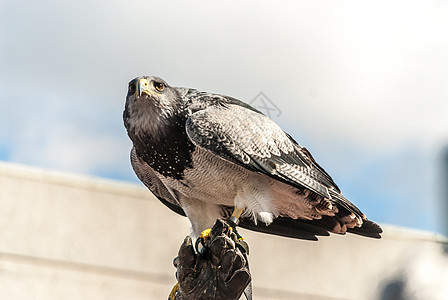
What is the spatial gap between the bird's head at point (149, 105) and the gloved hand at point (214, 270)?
0.94 metres

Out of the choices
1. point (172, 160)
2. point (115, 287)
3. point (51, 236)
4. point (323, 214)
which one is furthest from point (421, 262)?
point (172, 160)

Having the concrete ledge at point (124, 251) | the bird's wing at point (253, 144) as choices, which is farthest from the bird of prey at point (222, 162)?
the concrete ledge at point (124, 251)

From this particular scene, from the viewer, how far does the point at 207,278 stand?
6062 millimetres

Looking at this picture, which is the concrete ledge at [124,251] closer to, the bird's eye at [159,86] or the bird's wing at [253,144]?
the bird's wing at [253,144]

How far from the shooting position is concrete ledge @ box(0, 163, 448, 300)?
54.2ft

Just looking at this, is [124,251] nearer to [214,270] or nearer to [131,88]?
[131,88]

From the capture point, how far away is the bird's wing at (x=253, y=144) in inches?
249

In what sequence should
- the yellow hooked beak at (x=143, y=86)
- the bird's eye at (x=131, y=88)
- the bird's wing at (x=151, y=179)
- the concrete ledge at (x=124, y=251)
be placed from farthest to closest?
the concrete ledge at (x=124, y=251) < the bird's wing at (x=151, y=179) < the bird's eye at (x=131, y=88) < the yellow hooked beak at (x=143, y=86)

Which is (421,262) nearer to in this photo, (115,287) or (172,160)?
(115,287)

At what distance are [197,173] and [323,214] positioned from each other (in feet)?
4.08

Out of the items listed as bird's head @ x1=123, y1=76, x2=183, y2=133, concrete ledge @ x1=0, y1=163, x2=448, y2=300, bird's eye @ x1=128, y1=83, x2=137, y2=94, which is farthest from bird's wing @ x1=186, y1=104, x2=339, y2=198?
concrete ledge @ x1=0, y1=163, x2=448, y2=300

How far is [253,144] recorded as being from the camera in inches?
256

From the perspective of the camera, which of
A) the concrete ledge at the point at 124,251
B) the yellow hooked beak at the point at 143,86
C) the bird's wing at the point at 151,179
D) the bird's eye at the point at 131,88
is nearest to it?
the yellow hooked beak at the point at 143,86

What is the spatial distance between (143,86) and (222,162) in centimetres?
86
